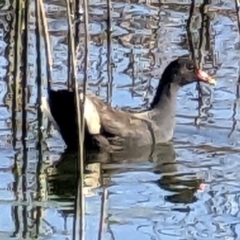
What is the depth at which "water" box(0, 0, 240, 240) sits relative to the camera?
30.1ft

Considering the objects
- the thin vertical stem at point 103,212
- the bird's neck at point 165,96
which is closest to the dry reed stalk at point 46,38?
the thin vertical stem at point 103,212

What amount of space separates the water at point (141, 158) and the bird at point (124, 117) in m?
0.18

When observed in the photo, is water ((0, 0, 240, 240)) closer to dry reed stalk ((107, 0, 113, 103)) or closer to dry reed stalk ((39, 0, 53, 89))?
dry reed stalk ((107, 0, 113, 103))

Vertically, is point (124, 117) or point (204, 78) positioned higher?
point (204, 78)

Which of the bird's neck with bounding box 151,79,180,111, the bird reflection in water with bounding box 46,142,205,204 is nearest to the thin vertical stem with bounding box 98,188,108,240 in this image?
the bird reflection in water with bounding box 46,142,205,204

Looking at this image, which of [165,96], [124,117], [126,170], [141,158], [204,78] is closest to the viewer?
[126,170]

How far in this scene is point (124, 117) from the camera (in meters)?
11.4

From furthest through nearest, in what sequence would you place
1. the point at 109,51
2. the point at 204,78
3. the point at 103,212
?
1. the point at 109,51
2. the point at 204,78
3. the point at 103,212

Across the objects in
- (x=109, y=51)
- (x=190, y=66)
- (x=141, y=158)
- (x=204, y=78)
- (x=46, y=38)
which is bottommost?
(x=141, y=158)

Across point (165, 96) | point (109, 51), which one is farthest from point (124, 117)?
point (109, 51)

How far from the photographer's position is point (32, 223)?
9188 mm

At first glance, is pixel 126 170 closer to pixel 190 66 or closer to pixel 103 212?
pixel 103 212

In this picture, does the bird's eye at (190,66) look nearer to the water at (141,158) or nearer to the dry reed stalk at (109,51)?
the water at (141,158)

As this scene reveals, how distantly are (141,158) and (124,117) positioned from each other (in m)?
0.50
